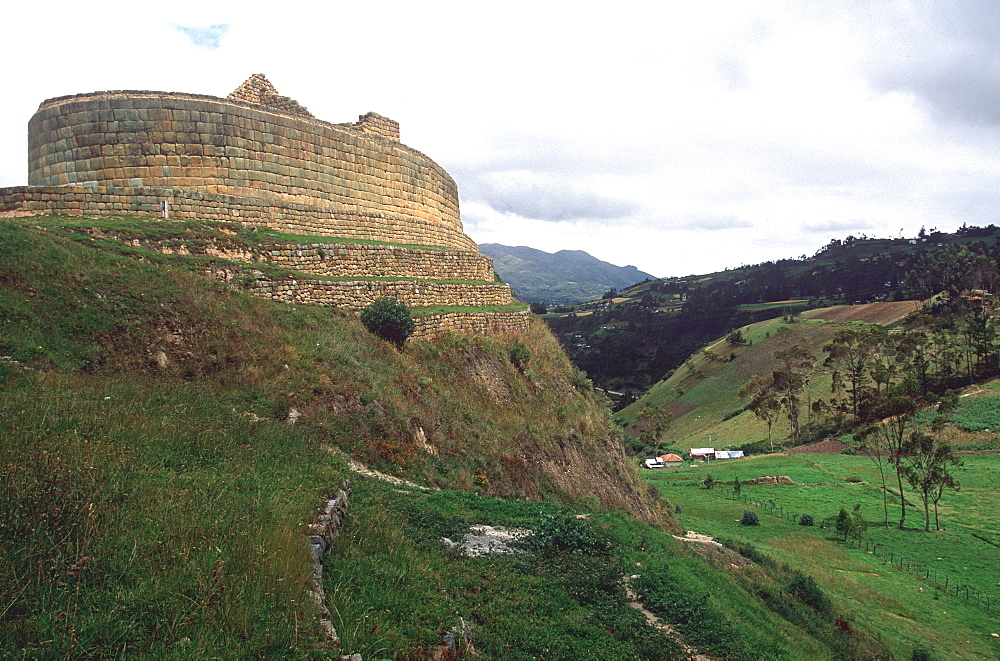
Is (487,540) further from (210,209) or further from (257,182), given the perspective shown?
(257,182)

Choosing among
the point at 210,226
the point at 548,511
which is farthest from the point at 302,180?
the point at 548,511

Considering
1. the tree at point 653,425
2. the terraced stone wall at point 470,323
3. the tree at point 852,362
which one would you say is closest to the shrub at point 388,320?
the terraced stone wall at point 470,323

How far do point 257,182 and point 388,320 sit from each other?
666 cm

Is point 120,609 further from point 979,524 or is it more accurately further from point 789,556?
point 979,524

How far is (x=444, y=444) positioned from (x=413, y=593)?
7.25m

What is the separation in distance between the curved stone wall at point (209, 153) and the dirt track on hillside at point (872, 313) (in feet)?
325

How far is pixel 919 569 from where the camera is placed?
1019 inches

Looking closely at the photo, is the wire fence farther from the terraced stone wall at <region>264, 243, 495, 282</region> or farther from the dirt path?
the terraced stone wall at <region>264, 243, 495, 282</region>

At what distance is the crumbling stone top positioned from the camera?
784 inches

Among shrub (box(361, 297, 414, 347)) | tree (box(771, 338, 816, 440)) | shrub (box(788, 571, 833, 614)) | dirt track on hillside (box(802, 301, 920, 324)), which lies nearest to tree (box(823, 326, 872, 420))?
tree (box(771, 338, 816, 440))

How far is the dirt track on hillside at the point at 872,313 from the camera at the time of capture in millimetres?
92562

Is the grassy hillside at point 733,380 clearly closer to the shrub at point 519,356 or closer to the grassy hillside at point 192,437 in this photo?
the shrub at point 519,356

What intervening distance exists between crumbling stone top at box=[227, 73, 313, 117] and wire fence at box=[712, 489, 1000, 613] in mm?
33291

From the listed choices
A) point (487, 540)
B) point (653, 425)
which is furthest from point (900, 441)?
point (653, 425)
